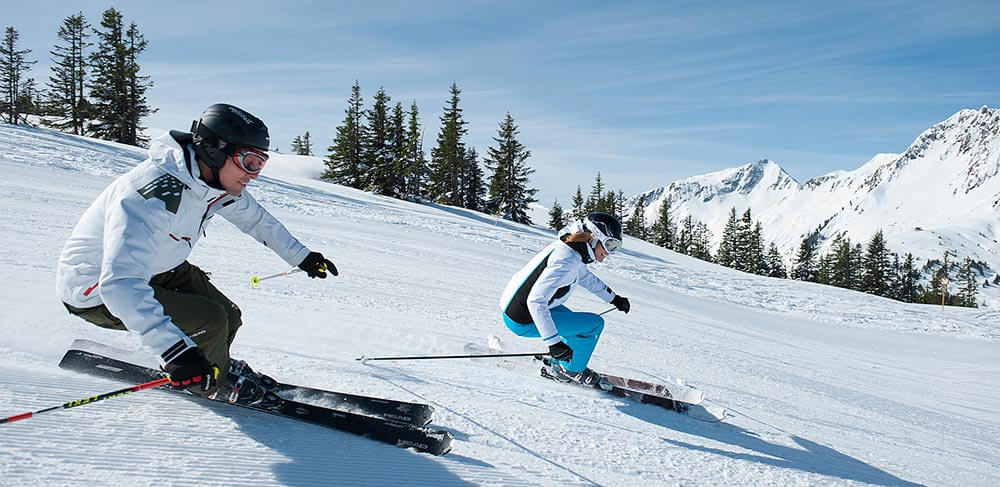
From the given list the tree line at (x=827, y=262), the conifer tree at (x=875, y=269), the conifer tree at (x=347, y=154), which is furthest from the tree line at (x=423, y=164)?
the conifer tree at (x=875, y=269)

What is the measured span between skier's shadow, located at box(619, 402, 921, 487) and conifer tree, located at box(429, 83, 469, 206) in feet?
128

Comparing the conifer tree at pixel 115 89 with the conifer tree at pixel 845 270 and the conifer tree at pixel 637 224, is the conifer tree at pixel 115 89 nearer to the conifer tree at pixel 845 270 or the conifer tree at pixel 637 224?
the conifer tree at pixel 637 224

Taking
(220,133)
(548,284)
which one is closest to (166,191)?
(220,133)

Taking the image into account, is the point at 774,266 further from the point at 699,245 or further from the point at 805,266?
the point at 699,245

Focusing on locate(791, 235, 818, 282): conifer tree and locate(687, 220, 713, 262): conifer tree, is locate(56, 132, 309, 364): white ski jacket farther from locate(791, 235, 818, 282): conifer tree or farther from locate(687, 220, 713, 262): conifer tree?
locate(791, 235, 818, 282): conifer tree

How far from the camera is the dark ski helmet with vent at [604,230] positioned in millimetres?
4993

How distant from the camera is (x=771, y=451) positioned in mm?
4273

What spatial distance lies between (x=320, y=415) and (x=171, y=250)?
4.20 ft

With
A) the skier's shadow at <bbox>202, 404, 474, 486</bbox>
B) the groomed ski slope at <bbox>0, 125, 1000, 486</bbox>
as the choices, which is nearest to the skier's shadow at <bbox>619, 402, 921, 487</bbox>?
the groomed ski slope at <bbox>0, 125, 1000, 486</bbox>

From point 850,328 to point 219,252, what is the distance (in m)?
15.3

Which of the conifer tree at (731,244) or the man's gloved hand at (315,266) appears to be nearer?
the man's gloved hand at (315,266)

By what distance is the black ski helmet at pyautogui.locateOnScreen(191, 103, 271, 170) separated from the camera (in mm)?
2826

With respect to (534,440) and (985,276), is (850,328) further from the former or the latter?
(985,276)

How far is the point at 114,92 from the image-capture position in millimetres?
35781
